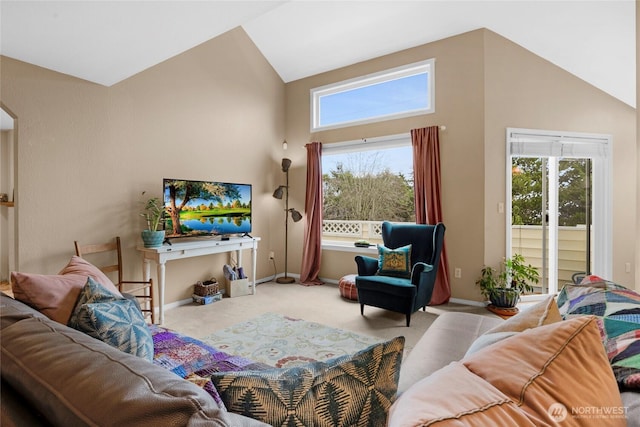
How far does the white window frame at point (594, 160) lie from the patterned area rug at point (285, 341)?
2.42 m

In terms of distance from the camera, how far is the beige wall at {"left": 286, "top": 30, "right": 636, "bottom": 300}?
3.74 meters

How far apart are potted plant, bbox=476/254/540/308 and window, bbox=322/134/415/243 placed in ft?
4.10

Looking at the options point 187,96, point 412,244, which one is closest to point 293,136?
point 187,96

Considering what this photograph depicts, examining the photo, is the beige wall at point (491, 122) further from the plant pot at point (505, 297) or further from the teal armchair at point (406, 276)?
the teal armchair at point (406, 276)

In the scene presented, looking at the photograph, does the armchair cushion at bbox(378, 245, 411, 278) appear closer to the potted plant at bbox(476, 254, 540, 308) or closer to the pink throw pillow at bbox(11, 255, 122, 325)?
the potted plant at bbox(476, 254, 540, 308)

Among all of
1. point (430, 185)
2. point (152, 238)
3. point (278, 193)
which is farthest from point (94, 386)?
point (278, 193)

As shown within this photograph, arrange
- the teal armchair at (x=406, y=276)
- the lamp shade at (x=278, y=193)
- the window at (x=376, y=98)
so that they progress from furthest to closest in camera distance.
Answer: the lamp shade at (x=278, y=193) → the window at (x=376, y=98) → the teal armchair at (x=406, y=276)

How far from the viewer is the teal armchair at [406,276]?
3.07 metres

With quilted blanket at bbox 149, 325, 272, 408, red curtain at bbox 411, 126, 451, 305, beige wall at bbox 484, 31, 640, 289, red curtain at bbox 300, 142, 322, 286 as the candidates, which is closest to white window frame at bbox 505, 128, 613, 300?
beige wall at bbox 484, 31, 640, 289

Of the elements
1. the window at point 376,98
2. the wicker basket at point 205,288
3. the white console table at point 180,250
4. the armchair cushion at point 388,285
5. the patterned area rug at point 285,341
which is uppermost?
the window at point 376,98

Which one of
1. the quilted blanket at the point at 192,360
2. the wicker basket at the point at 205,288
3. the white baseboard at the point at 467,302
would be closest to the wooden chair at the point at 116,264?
the wicker basket at the point at 205,288

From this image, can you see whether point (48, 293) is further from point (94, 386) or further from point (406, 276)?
point (406, 276)

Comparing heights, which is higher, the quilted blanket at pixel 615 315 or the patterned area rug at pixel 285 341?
the quilted blanket at pixel 615 315

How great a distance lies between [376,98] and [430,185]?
5.17ft
